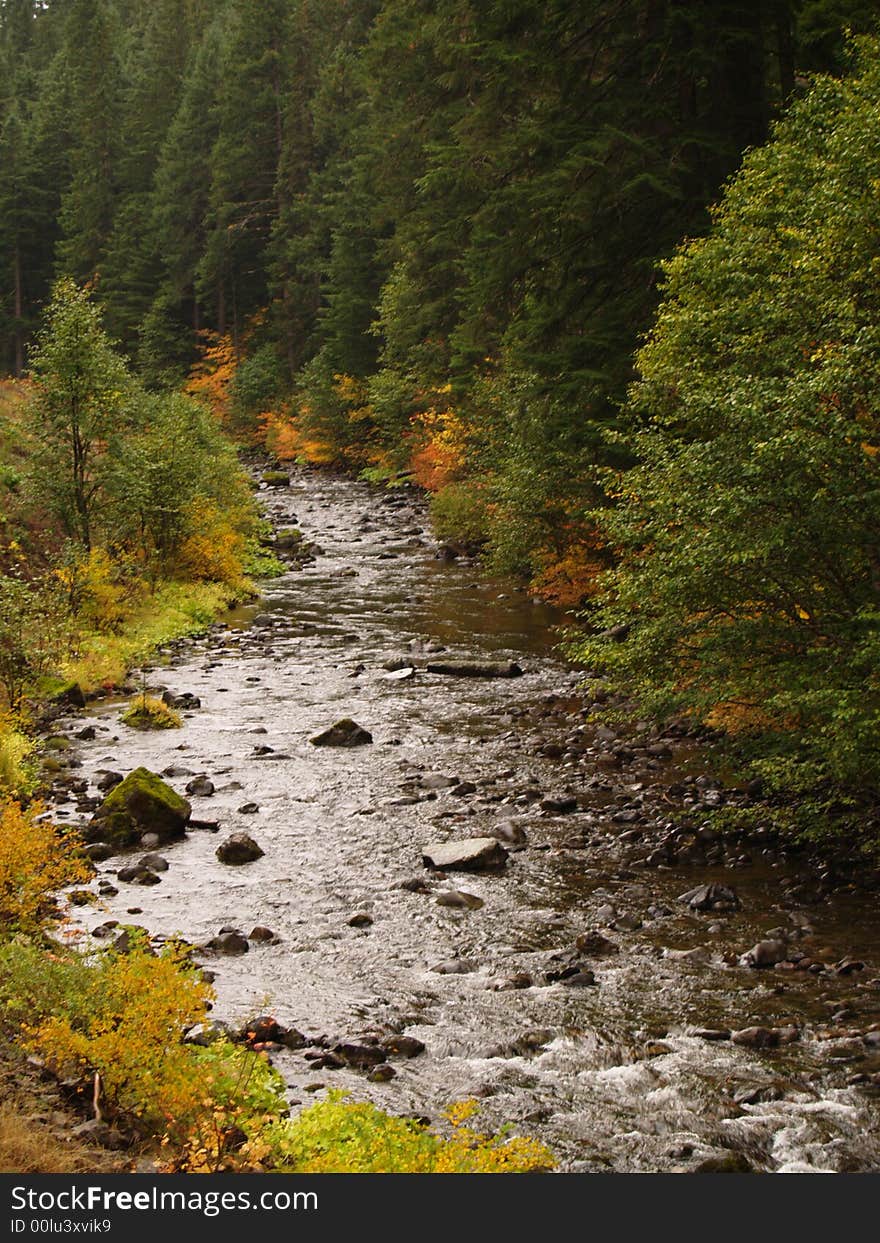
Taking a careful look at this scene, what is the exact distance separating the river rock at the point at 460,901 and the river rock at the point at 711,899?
5.94 ft

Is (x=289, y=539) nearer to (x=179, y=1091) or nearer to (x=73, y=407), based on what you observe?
(x=73, y=407)

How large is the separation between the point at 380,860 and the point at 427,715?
558 cm

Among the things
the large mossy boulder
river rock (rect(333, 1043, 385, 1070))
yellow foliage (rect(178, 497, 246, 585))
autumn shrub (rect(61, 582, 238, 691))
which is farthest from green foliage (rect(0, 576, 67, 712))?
river rock (rect(333, 1043, 385, 1070))

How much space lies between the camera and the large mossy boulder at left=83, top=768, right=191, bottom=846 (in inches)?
447

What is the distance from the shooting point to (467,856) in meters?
10.9

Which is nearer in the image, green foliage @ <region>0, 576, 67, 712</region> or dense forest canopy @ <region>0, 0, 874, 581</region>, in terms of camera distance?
green foliage @ <region>0, 576, 67, 712</region>

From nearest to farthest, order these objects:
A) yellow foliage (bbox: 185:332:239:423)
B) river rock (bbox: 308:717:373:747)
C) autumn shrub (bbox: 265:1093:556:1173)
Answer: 1. autumn shrub (bbox: 265:1093:556:1173)
2. river rock (bbox: 308:717:373:747)
3. yellow foliage (bbox: 185:332:239:423)

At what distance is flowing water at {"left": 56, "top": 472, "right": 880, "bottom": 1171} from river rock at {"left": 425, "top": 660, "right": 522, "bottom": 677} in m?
0.36

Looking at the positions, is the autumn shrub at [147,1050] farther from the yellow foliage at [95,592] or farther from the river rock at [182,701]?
the yellow foliage at [95,592]

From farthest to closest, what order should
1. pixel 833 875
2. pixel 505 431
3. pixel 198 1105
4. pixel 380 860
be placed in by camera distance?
pixel 505 431 → pixel 380 860 → pixel 833 875 → pixel 198 1105

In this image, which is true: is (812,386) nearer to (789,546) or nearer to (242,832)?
(789,546)

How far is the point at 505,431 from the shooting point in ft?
95.6

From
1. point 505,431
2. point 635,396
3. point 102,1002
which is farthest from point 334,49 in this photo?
point 102,1002

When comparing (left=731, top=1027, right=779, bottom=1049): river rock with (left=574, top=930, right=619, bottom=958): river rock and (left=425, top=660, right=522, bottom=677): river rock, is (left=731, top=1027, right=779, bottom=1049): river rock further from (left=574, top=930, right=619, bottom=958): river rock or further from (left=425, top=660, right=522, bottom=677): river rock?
(left=425, top=660, right=522, bottom=677): river rock
